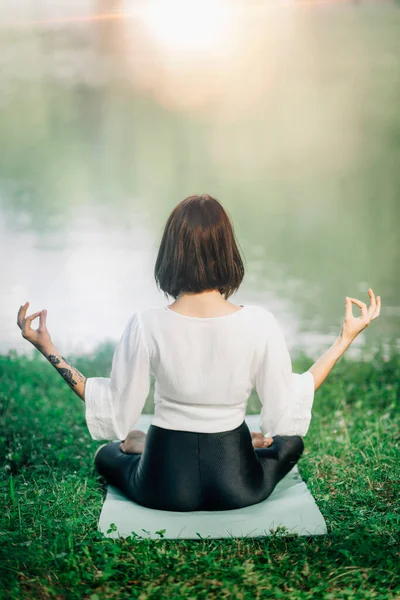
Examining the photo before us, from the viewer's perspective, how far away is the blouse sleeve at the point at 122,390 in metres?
2.54

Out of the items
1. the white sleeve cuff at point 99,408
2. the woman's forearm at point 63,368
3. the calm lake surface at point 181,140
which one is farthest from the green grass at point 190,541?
the calm lake surface at point 181,140

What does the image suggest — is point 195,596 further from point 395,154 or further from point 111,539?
point 395,154

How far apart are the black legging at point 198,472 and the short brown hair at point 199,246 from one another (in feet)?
1.70

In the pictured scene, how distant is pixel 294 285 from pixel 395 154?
1615 mm

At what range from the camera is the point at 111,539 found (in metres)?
2.47

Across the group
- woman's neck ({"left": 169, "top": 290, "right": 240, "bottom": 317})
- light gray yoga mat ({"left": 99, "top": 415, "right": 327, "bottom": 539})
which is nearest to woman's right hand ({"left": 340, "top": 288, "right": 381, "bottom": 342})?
woman's neck ({"left": 169, "top": 290, "right": 240, "bottom": 317})

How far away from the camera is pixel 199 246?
2.48m

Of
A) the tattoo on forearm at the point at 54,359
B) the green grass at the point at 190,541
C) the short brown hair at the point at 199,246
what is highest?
the short brown hair at the point at 199,246

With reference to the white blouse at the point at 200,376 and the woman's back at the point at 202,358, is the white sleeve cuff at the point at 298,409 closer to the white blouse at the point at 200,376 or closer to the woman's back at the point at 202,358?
the white blouse at the point at 200,376

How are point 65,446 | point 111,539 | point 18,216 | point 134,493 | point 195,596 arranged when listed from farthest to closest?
point 18,216 < point 65,446 < point 134,493 < point 111,539 < point 195,596

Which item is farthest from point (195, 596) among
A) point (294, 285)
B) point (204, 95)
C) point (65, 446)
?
point (204, 95)

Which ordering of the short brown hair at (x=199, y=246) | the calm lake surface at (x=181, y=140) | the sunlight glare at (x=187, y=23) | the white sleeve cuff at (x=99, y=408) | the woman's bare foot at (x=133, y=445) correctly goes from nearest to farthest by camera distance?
the short brown hair at (x=199, y=246) → the white sleeve cuff at (x=99, y=408) → the woman's bare foot at (x=133, y=445) → the sunlight glare at (x=187, y=23) → the calm lake surface at (x=181, y=140)

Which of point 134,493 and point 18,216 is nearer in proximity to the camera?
point 134,493

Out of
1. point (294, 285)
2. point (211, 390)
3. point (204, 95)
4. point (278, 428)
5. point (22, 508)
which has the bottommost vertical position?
point (294, 285)
